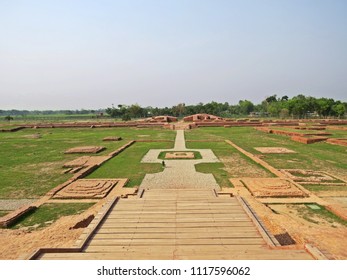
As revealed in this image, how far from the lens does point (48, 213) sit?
23.1 ft

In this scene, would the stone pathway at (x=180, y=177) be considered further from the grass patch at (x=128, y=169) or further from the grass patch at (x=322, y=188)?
the grass patch at (x=322, y=188)

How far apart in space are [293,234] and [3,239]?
5.97 m

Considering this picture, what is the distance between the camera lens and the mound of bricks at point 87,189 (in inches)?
323

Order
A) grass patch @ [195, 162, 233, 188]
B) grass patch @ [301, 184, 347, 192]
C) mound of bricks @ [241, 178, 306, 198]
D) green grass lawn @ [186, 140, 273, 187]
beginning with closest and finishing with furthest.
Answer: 1. mound of bricks @ [241, 178, 306, 198]
2. grass patch @ [301, 184, 347, 192]
3. grass patch @ [195, 162, 233, 188]
4. green grass lawn @ [186, 140, 273, 187]

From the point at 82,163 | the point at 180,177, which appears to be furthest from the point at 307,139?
the point at 82,163

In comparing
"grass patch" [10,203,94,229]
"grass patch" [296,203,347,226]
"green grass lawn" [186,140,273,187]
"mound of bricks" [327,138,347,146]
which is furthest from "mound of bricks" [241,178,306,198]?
"mound of bricks" [327,138,347,146]

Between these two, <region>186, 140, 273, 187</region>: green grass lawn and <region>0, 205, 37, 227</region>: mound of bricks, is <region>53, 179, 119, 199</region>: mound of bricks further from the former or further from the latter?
<region>186, 140, 273, 187</region>: green grass lawn

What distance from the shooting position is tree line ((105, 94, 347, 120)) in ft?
174

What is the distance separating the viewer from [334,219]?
6496mm

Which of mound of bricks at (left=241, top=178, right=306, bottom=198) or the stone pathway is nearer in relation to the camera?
mound of bricks at (left=241, top=178, right=306, bottom=198)

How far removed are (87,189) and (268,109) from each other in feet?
217

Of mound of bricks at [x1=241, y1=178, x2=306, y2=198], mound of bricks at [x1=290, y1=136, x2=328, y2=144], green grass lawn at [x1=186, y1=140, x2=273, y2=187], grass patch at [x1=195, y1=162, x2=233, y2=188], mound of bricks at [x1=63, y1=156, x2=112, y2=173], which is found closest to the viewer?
mound of bricks at [x1=241, y1=178, x2=306, y2=198]

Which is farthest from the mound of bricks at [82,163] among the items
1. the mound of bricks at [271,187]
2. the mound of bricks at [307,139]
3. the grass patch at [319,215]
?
the mound of bricks at [307,139]

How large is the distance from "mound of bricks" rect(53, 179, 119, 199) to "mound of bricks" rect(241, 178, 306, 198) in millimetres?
4618
